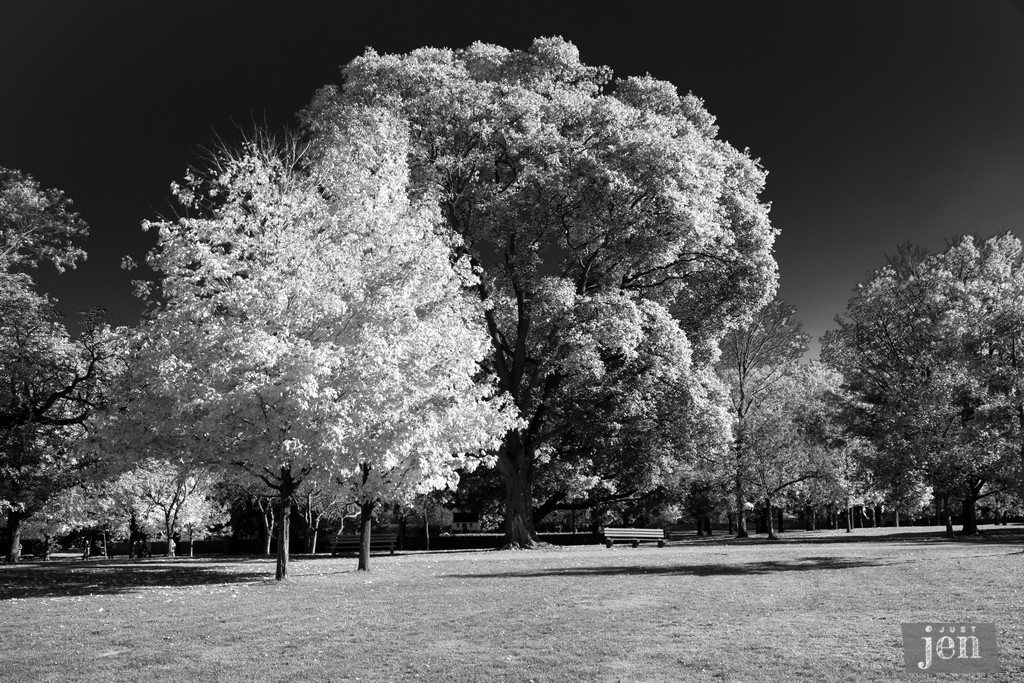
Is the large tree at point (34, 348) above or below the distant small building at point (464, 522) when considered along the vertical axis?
above

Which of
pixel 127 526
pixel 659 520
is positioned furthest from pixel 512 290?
pixel 659 520

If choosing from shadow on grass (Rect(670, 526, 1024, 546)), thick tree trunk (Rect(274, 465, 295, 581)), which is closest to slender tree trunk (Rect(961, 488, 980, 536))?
shadow on grass (Rect(670, 526, 1024, 546))

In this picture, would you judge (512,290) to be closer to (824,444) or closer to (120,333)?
(120,333)

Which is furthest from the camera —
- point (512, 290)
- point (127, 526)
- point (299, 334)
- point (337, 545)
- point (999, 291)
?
point (127, 526)

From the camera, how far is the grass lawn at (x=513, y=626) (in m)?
8.48

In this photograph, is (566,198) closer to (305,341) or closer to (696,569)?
(696,569)

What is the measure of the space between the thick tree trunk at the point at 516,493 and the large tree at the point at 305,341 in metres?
13.4

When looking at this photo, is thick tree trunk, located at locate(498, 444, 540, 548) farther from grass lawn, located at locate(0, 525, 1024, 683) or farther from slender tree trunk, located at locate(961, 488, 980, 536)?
slender tree trunk, located at locate(961, 488, 980, 536)

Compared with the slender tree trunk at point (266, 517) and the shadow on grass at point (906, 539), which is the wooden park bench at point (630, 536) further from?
the slender tree trunk at point (266, 517)

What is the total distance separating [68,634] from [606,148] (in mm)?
25436

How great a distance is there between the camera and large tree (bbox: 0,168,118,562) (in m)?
26.4

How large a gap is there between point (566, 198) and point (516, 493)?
13.1 metres

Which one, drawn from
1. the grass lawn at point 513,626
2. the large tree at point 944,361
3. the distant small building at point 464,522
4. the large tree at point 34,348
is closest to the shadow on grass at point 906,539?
the large tree at point 944,361

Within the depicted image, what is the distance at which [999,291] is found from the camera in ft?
88.5
